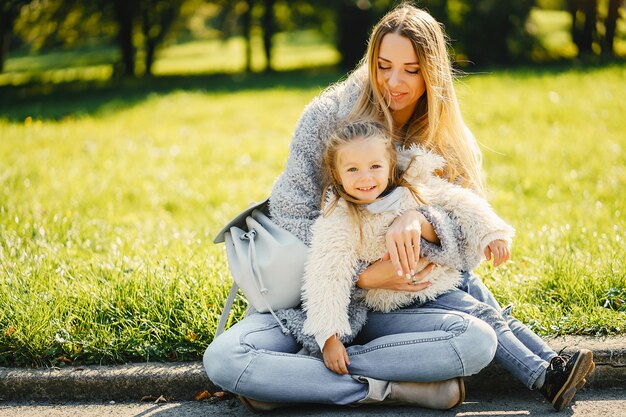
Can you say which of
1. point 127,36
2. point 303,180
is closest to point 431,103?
point 303,180

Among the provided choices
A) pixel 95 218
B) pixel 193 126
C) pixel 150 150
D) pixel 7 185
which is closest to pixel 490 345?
pixel 95 218

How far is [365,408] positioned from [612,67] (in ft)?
40.7

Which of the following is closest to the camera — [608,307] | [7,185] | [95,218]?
[608,307]

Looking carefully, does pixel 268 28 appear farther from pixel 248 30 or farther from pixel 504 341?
pixel 504 341

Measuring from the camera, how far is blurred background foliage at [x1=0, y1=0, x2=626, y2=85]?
711 inches

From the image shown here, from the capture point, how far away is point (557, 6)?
20562 mm

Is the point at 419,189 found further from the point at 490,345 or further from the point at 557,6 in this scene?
the point at 557,6

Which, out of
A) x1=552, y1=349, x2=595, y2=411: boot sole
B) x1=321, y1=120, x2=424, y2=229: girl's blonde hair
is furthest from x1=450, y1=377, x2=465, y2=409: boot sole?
x1=321, y1=120, x2=424, y2=229: girl's blonde hair

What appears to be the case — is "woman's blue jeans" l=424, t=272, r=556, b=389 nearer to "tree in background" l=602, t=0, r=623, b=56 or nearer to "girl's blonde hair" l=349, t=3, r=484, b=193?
"girl's blonde hair" l=349, t=3, r=484, b=193

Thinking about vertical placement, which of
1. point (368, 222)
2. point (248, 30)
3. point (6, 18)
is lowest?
point (368, 222)

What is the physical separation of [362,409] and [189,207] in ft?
11.9

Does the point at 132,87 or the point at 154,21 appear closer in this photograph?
the point at 132,87

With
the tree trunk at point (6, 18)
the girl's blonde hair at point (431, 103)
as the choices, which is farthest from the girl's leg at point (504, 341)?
the tree trunk at point (6, 18)

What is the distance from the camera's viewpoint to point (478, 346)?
2953 millimetres
